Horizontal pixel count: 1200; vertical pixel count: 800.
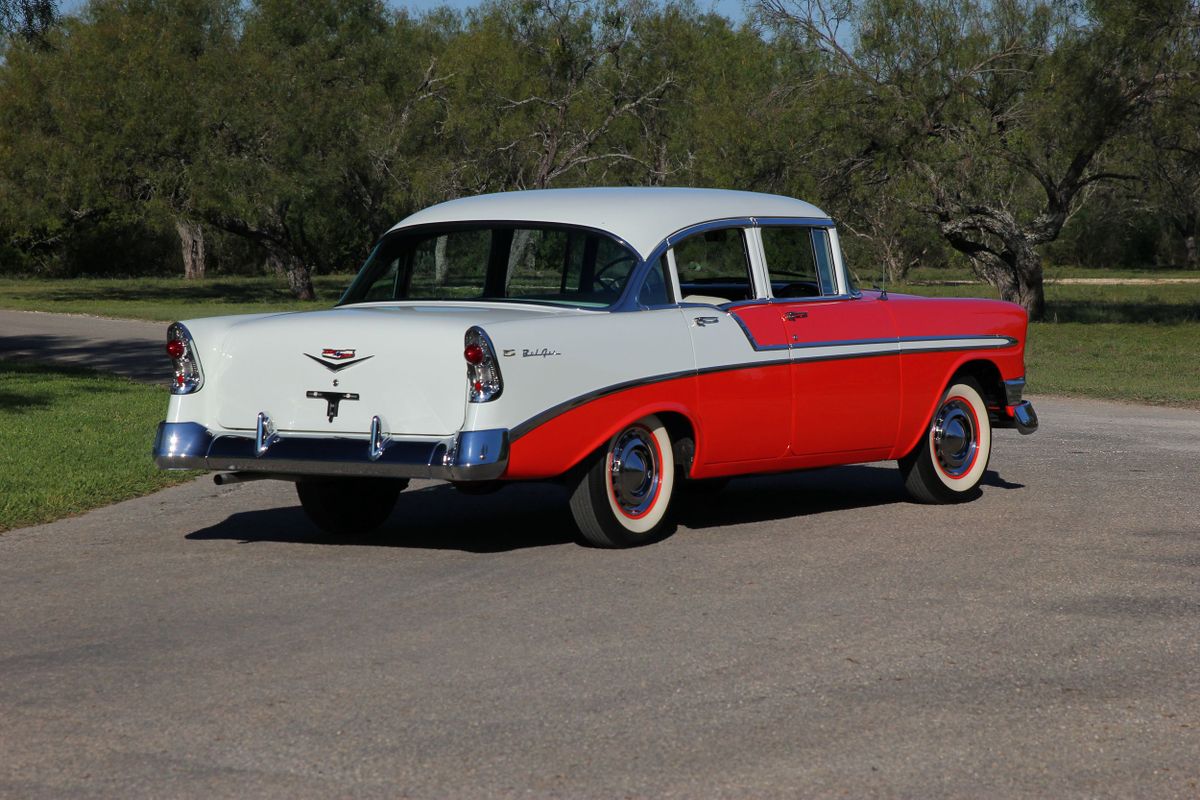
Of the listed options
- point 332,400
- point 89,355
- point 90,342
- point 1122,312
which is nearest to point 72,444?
point 332,400

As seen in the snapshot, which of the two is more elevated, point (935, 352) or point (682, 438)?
point (935, 352)

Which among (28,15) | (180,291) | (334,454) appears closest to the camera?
(334,454)

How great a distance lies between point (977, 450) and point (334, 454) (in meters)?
4.20

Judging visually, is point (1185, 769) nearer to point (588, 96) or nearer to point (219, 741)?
point (219, 741)

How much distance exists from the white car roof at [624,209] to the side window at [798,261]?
12cm

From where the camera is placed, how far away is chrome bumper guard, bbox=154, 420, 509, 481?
25.0ft

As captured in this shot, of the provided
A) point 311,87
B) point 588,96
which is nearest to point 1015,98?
point 588,96

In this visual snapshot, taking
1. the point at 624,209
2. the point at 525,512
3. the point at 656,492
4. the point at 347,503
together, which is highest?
the point at 624,209

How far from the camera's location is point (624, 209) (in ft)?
29.2

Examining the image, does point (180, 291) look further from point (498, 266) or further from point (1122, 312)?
point (498, 266)

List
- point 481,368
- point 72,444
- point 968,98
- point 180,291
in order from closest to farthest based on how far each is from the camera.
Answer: point 481,368 → point 72,444 → point 968,98 → point 180,291

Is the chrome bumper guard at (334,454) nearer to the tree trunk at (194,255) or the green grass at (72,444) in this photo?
the green grass at (72,444)

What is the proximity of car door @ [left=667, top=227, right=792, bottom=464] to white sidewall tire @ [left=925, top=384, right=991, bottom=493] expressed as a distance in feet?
4.69

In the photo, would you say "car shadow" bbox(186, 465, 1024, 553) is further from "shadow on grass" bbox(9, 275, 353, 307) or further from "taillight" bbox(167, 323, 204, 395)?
"shadow on grass" bbox(9, 275, 353, 307)
